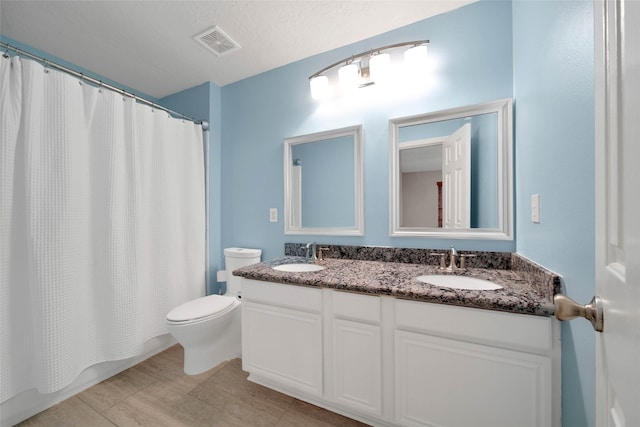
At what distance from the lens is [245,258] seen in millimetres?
1974

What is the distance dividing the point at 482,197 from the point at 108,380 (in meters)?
2.66

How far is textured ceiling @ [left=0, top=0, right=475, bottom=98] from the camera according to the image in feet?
4.53

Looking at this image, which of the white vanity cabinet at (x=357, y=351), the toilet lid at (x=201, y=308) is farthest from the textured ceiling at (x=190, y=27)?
the toilet lid at (x=201, y=308)

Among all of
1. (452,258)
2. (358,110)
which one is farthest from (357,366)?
(358,110)

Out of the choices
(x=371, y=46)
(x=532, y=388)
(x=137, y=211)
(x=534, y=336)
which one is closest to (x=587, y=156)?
(x=534, y=336)

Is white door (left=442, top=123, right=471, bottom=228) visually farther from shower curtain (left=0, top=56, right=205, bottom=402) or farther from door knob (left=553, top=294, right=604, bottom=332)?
shower curtain (left=0, top=56, right=205, bottom=402)

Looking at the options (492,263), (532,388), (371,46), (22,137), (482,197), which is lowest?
(532,388)

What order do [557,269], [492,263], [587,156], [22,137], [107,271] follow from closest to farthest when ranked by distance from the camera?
[587,156] → [557,269] → [22,137] → [492,263] → [107,271]

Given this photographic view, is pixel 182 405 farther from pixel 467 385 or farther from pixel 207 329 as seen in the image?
pixel 467 385

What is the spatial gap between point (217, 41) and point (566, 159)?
2.07 metres

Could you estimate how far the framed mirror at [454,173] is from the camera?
4.33ft

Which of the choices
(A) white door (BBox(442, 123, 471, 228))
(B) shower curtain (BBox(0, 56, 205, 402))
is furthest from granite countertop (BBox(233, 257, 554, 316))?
(B) shower curtain (BBox(0, 56, 205, 402))

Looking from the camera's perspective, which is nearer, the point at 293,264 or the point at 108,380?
the point at 108,380

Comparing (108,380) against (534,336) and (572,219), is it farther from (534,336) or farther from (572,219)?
(572,219)
